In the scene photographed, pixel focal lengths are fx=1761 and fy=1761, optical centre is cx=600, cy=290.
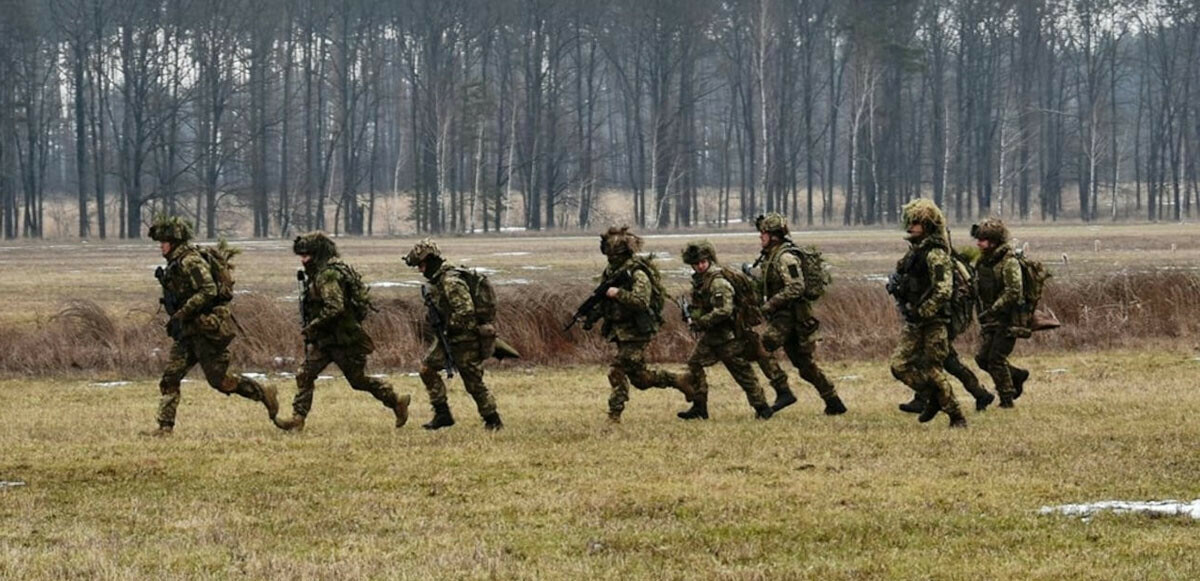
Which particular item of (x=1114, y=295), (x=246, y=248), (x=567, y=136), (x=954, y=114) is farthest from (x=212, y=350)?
(x=954, y=114)

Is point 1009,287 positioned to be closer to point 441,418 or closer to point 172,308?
point 441,418

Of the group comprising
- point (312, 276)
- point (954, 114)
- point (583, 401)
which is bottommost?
point (583, 401)

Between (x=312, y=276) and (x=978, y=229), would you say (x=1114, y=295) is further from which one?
(x=312, y=276)

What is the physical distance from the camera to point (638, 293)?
13.9 meters

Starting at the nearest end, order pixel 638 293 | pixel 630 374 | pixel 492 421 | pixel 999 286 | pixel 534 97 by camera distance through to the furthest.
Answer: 1. pixel 638 293
2. pixel 492 421
3. pixel 630 374
4. pixel 999 286
5. pixel 534 97

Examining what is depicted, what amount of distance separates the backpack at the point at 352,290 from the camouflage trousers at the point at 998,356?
17.1 ft

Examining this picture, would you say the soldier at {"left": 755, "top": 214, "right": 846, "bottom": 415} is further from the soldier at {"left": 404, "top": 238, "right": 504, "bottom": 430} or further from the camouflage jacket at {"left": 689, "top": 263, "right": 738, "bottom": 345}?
the soldier at {"left": 404, "top": 238, "right": 504, "bottom": 430}

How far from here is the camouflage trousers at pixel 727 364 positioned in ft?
47.5

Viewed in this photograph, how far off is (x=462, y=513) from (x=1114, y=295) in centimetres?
1503

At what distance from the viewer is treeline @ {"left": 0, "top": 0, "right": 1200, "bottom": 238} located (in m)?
66.7

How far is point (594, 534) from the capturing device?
902 cm

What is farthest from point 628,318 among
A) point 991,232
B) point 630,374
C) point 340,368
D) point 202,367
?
point 202,367

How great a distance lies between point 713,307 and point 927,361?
5.93 feet

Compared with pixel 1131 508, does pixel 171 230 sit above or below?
above
